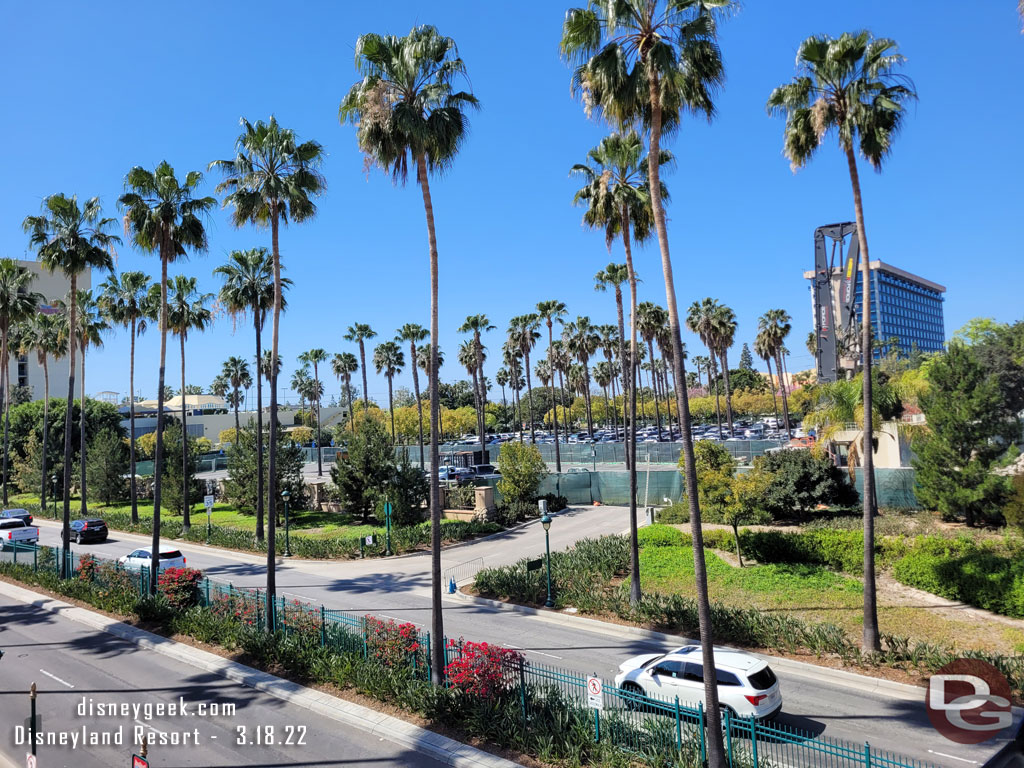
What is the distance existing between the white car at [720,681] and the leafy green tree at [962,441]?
18567 mm

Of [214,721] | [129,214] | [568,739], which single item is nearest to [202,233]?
[129,214]

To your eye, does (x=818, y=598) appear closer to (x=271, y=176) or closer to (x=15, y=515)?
(x=271, y=176)

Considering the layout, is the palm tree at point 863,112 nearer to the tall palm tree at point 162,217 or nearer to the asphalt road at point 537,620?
the asphalt road at point 537,620

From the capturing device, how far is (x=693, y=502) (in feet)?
35.8

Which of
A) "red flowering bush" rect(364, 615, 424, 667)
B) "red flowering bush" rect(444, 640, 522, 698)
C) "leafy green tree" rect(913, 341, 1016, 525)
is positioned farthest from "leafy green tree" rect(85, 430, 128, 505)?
"leafy green tree" rect(913, 341, 1016, 525)

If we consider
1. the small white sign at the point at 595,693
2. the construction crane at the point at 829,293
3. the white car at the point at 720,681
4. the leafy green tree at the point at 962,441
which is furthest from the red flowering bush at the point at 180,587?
the construction crane at the point at 829,293

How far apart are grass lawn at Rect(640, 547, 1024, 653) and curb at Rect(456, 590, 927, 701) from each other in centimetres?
295

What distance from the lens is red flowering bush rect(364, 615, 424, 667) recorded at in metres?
14.7

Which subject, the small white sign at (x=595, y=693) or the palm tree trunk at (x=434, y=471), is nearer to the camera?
the small white sign at (x=595, y=693)

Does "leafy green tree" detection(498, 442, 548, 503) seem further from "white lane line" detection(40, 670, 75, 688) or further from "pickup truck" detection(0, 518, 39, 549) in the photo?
"pickup truck" detection(0, 518, 39, 549)

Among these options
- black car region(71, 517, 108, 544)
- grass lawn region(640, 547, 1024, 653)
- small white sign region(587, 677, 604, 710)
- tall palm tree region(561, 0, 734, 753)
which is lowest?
grass lawn region(640, 547, 1024, 653)

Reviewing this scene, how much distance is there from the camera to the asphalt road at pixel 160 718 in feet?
39.4

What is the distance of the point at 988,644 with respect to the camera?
54.5 feet

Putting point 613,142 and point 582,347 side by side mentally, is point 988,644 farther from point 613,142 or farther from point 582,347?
point 582,347
